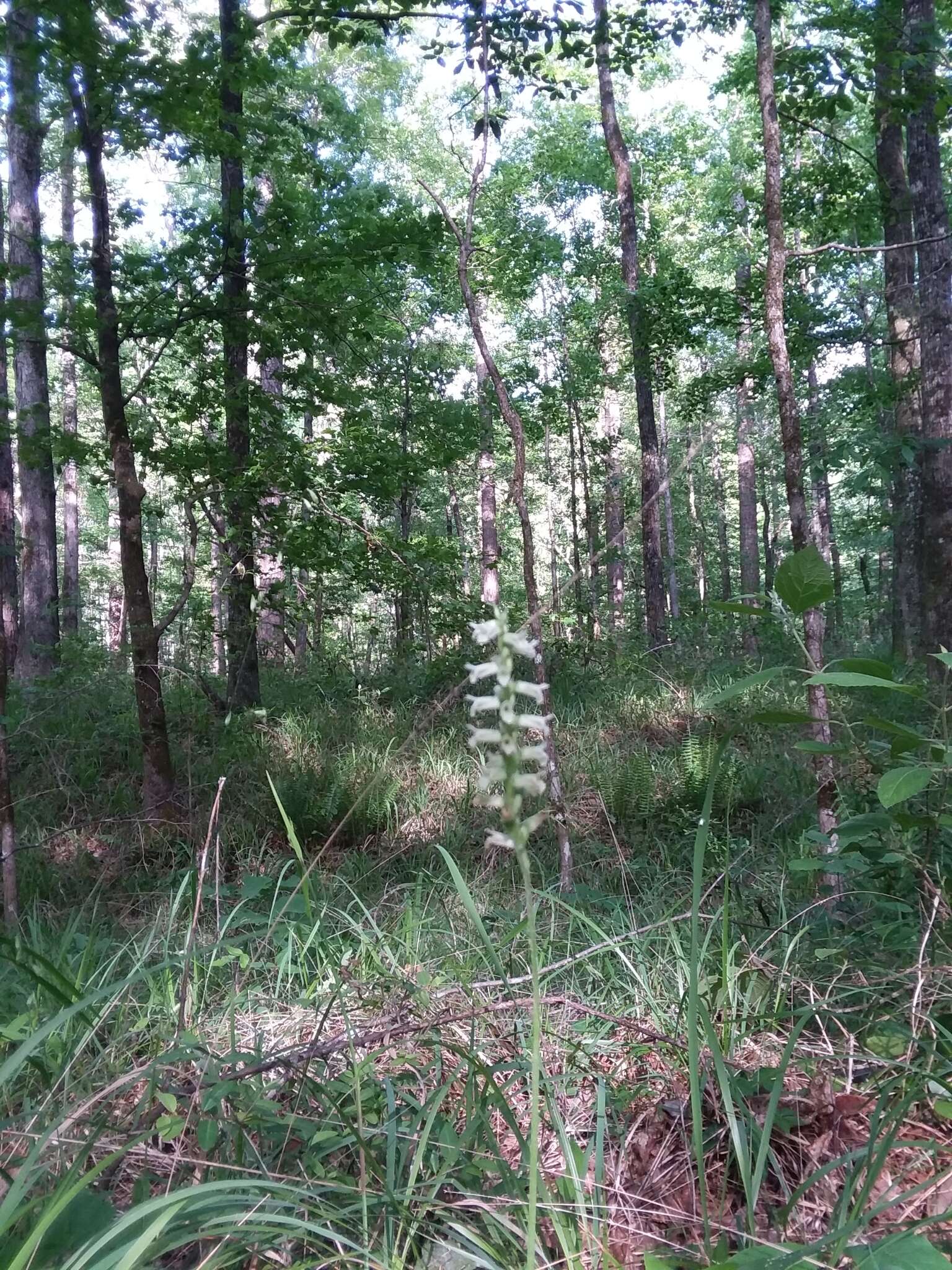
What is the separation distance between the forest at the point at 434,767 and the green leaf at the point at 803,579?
11mm

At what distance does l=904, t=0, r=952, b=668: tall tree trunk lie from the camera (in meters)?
6.00

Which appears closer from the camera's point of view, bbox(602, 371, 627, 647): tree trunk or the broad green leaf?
the broad green leaf

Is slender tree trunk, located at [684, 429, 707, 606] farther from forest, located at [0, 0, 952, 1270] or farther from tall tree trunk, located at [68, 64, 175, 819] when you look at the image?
tall tree trunk, located at [68, 64, 175, 819]

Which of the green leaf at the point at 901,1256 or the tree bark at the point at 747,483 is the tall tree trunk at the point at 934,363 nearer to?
the green leaf at the point at 901,1256

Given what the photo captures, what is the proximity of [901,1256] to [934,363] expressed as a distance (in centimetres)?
690

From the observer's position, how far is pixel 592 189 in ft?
57.5

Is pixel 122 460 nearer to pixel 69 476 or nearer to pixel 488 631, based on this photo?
pixel 488 631

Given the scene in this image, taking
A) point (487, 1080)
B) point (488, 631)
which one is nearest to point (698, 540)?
point (487, 1080)

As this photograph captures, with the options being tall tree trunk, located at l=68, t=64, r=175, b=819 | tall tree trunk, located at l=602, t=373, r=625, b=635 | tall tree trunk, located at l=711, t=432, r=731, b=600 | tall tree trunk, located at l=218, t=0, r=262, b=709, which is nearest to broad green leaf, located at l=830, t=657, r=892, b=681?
tall tree trunk, located at l=68, t=64, r=175, b=819

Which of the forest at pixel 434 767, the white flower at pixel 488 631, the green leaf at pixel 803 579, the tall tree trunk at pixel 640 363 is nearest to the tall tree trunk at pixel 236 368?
the forest at pixel 434 767

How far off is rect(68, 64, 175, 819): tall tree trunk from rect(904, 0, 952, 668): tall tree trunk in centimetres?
589

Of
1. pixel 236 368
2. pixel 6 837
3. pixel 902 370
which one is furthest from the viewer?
pixel 902 370

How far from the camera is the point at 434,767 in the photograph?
18.1 feet

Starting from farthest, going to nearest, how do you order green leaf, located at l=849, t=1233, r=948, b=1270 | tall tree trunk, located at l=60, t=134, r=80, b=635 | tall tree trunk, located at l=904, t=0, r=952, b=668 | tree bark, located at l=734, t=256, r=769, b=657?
tree bark, located at l=734, t=256, r=769, b=657, tall tree trunk, located at l=60, t=134, r=80, b=635, tall tree trunk, located at l=904, t=0, r=952, b=668, green leaf, located at l=849, t=1233, r=948, b=1270
